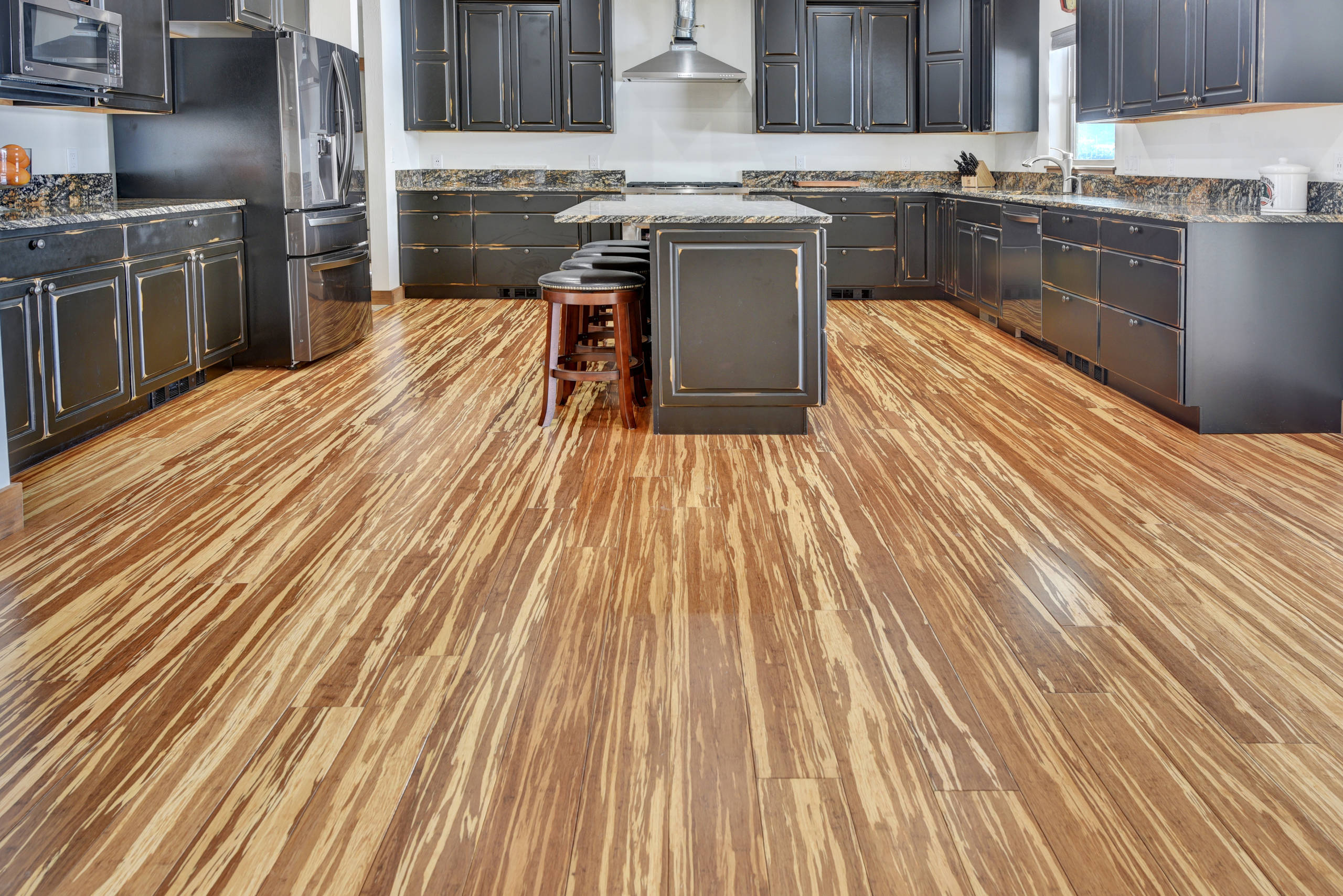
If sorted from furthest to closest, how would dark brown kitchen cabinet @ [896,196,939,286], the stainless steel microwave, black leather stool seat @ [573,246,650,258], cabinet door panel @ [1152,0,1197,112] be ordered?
1. dark brown kitchen cabinet @ [896,196,939,286]
2. black leather stool seat @ [573,246,650,258]
3. cabinet door panel @ [1152,0,1197,112]
4. the stainless steel microwave

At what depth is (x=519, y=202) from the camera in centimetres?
845

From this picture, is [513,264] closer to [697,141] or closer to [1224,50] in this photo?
[697,141]

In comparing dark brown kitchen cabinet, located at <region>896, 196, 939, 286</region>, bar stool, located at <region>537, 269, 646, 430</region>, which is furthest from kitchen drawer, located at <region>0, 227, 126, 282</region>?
dark brown kitchen cabinet, located at <region>896, 196, 939, 286</region>

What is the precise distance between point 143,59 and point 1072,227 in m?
4.28

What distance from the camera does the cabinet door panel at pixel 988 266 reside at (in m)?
6.80

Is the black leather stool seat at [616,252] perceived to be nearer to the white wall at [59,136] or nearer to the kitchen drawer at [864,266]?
the white wall at [59,136]

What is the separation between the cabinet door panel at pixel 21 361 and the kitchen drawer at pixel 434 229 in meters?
4.83

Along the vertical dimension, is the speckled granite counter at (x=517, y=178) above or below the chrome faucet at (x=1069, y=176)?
above

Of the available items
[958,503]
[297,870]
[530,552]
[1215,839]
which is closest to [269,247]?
[530,552]

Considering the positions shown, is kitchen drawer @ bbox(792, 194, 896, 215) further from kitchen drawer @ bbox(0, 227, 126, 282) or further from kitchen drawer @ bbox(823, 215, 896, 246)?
kitchen drawer @ bbox(0, 227, 126, 282)

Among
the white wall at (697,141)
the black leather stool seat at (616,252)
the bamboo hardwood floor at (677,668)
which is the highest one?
the white wall at (697,141)

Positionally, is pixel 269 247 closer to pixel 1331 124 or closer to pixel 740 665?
pixel 740 665

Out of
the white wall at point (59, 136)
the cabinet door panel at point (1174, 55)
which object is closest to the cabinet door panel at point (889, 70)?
the cabinet door panel at point (1174, 55)

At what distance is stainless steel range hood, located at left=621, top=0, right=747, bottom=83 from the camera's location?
8.07 meters
